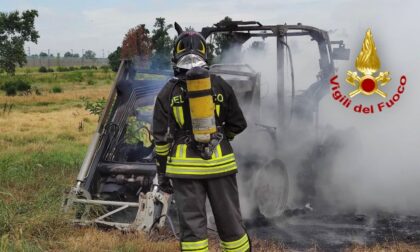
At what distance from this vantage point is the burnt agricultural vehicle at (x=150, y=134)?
636cm

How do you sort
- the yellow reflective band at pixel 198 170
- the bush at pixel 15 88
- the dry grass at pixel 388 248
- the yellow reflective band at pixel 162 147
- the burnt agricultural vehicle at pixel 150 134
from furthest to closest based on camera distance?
the bush at pixel 15 88, the burnt agricultural vehicle at pixel 150 134, the dry grass at pixel 388 248, the yellow reflective band at pixel 162 147, the yellow reflective band at pixel 198 170

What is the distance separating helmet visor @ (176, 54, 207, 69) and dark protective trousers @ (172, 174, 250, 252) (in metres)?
0.87

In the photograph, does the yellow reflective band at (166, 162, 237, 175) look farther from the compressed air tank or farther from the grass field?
the grass field

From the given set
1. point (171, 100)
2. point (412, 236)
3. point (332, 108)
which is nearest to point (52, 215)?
point (171, 100)

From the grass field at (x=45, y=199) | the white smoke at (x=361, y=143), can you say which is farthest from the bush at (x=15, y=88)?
the white smoke at (x=361, y=143)

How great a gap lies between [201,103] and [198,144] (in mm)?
333

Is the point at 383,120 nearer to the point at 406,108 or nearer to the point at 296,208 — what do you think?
the point at 406,108

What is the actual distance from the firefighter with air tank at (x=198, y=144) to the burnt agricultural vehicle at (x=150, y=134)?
1.88 metres

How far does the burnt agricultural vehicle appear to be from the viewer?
20.9 feet

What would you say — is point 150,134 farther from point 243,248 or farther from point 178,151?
point 243,248

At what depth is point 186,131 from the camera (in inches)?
165

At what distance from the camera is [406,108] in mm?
8500

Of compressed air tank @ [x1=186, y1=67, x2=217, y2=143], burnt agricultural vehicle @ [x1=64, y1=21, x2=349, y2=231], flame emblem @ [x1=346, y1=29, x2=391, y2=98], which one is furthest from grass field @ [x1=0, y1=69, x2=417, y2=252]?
flame emblem @ [x1=346, y1=29, x2=391, y2=98]

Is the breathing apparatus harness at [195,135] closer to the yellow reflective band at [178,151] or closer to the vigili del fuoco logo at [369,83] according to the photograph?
the yellow reflective band at [178,151]
